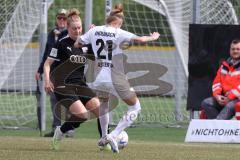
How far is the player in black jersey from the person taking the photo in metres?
11.8

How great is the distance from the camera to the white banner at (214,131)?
1348 cm

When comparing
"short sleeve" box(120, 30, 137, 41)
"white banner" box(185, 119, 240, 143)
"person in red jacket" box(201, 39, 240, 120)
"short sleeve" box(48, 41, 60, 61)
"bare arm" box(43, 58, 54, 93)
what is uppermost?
"short sleeve" box(120, 30, 137, 41)

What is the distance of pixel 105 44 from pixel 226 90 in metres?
3.43

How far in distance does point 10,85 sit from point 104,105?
828 cm

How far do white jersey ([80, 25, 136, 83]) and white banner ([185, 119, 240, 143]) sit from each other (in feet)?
8.80

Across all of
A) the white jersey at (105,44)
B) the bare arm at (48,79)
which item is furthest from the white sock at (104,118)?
the bare arm at (48,79)

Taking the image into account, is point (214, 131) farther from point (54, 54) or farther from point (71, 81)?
point (54, 54)

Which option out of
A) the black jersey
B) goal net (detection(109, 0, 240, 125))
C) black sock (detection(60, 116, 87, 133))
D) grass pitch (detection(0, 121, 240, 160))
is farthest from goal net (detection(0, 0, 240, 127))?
black sock (detection(60, 116, 87, 133))

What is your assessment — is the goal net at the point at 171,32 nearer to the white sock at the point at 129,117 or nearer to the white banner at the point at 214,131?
the white banner at the point at 214,131

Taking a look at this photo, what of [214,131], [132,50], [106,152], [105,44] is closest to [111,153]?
[106,152]

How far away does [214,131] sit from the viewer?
13578 mm

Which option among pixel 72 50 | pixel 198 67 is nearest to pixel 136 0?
pixel 198 67

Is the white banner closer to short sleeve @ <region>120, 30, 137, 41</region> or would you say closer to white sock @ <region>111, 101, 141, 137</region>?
white sock @ <region>111, 101, 141, 137</region>

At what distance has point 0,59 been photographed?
1767cm
